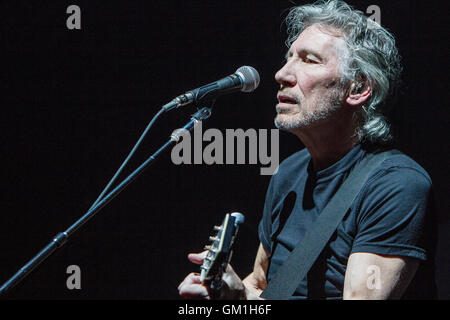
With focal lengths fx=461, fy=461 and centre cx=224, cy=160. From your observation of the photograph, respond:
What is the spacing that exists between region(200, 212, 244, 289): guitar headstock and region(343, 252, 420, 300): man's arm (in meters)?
0.44

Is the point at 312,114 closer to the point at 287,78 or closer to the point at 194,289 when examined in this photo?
the point at 287,78

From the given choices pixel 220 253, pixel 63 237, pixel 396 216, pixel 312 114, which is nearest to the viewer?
pixel 220 253

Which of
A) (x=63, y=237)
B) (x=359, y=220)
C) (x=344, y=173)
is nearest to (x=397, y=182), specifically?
(x=359, y=220)

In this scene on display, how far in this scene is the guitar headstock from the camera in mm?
1239

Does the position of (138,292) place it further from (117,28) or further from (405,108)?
(405,108)

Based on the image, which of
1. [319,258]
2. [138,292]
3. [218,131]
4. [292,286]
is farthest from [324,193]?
[138,292]

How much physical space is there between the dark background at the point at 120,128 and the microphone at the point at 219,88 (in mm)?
761

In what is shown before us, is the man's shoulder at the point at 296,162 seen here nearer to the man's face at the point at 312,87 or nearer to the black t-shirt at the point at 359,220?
the black t-shirt at the point at 359,220

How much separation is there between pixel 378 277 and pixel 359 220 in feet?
0.76

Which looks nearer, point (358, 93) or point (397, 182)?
point (397, 182)

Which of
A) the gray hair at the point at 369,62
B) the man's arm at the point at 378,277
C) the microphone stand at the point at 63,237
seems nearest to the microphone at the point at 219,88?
the microphone stand at the point at 63,237

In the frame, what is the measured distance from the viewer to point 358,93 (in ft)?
6.10

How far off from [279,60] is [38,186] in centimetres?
142

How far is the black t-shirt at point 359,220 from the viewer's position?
147 cm
